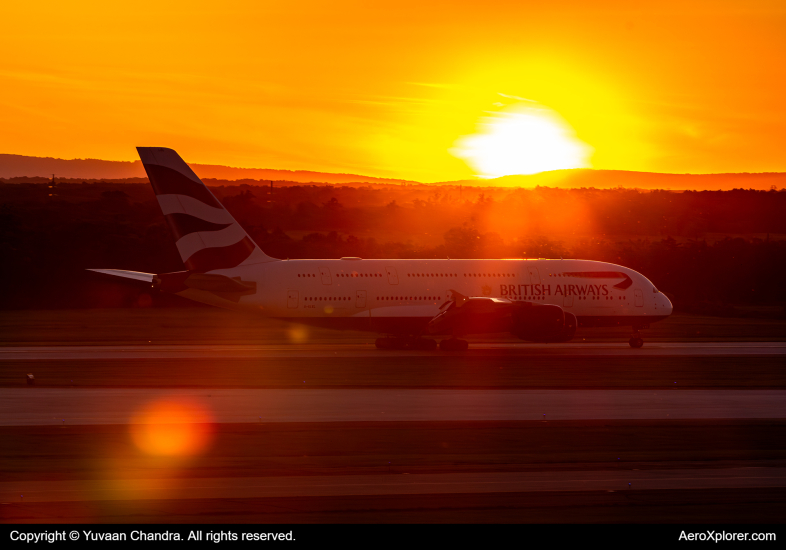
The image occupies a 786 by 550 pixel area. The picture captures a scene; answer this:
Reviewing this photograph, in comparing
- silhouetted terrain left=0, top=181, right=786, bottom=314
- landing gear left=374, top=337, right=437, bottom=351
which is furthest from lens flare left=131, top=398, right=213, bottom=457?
silhouetted terrain left=0, top=181, right=786, bottom=314

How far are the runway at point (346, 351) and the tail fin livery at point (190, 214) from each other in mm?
4145

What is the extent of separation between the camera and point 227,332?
165 ft

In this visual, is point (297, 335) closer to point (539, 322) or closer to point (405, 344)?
point (405, 344)

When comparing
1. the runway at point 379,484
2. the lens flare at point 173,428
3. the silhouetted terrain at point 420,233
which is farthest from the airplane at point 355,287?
the silhouetted terrain at point 420,233

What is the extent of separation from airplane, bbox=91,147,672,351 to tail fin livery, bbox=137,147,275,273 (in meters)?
0.04

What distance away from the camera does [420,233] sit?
487 feet

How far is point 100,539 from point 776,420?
54.5 ft

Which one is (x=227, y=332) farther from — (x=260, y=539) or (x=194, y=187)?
A: (x=260, y=539)

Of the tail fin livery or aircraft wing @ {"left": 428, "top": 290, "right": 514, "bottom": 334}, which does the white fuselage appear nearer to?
the tail fin livery

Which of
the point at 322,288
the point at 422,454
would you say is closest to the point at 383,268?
the point at 322,288

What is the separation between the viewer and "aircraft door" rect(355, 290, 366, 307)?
135 ft

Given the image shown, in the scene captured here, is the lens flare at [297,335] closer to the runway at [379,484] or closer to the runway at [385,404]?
the runway at [385,404]

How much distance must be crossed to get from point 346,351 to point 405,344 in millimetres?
3323

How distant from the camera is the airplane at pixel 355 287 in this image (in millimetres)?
39250
